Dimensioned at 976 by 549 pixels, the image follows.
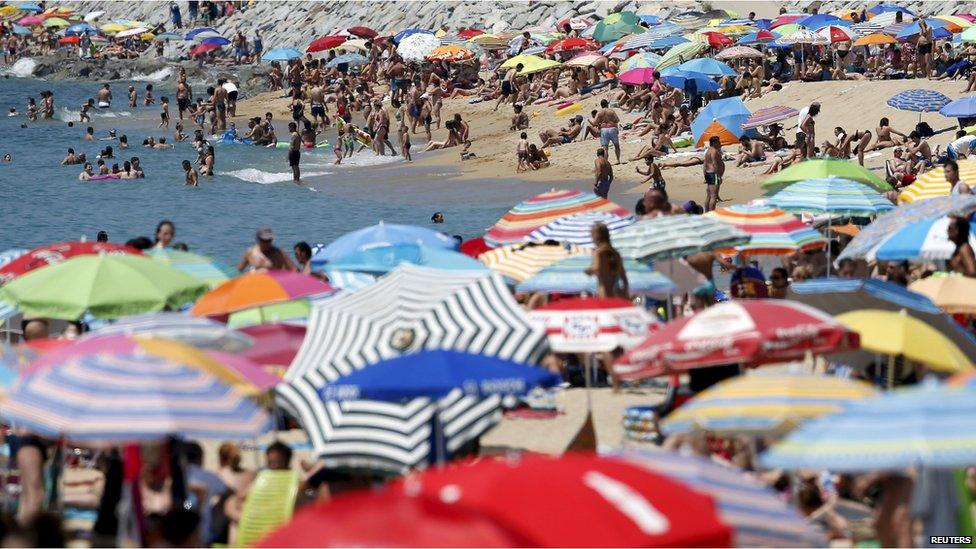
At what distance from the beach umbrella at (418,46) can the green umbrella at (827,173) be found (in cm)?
2296

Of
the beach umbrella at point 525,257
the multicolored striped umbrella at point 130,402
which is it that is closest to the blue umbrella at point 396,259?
the beach umbrella at point 525,257

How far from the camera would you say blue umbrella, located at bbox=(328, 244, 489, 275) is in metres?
11.8

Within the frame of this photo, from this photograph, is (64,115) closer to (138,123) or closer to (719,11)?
(138,123)

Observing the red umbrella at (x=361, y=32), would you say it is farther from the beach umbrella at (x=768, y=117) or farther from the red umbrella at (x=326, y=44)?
the beach umbrella at (x=768, y=117)

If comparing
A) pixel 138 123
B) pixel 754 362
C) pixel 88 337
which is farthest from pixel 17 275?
pixel 138 123

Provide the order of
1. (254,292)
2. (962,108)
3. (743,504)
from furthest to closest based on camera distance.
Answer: (962,108) → (254,292) → (743,504)

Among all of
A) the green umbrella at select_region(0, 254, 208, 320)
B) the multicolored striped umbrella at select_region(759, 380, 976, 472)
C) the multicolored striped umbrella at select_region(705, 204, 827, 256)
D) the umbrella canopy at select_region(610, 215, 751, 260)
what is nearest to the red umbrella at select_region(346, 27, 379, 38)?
the multicolored striped umbrella at select_region(705, 204, 827, 256)

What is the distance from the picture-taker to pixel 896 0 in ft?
129

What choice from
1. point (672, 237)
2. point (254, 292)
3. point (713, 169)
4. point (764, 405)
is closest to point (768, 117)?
point (713, 169)

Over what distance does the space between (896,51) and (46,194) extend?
56.3ft

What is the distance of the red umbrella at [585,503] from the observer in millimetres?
4320

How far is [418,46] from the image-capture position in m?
38.0

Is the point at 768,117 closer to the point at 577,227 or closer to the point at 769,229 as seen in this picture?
the point at 769,229

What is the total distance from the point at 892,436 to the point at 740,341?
2.42 metres
